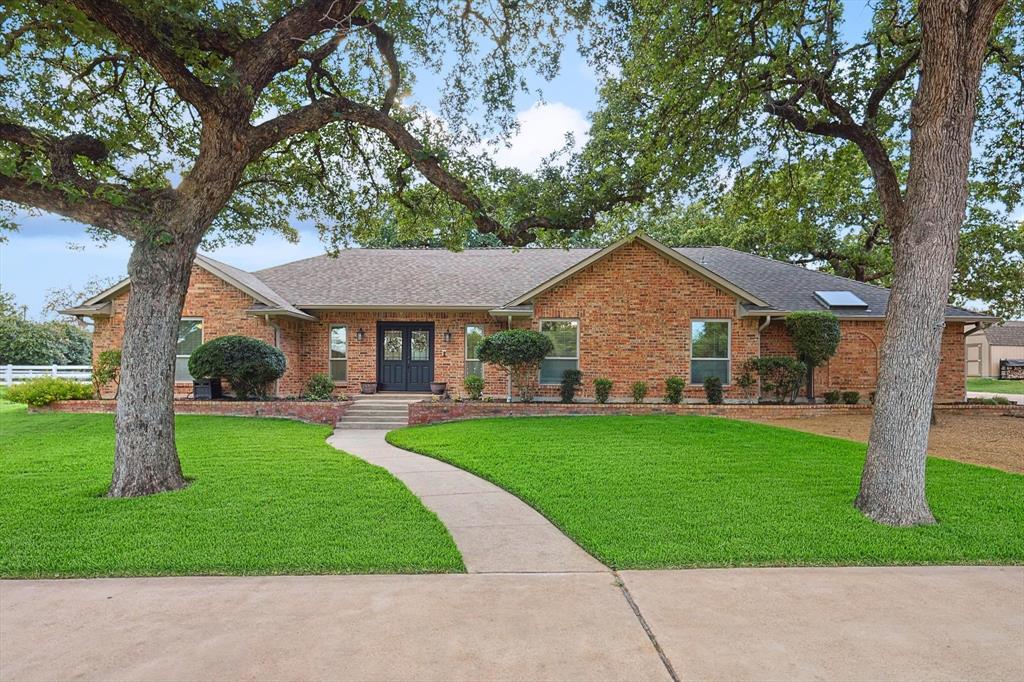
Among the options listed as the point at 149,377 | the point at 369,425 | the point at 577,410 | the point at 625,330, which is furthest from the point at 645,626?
the point at 625,330

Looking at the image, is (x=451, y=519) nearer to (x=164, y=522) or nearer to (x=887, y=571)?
(x=164, y=522)

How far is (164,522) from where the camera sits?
17.9 feet

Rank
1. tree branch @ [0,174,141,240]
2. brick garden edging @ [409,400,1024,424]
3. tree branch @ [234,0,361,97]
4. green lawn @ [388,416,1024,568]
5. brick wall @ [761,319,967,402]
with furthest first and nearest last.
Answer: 1. brick wall @ [761,319,967,402]
2. brick garden edging @ [409,400,1024,424]
3. tree branch @ [234,0,361,97]
4. tree branch @ [0,174,141,240]
5. green lawn @ [388,416,1024,568]

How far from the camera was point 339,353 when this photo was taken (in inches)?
673

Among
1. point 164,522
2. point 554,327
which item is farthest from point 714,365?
point 164,522

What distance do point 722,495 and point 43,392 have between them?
16.7 meters

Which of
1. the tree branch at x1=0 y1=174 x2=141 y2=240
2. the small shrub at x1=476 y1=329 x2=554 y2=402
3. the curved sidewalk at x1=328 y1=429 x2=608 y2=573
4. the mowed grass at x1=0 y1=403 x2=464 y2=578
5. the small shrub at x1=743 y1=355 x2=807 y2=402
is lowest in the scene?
the curved sidewalk at x1=328 y1=429 x2=608 y2=573

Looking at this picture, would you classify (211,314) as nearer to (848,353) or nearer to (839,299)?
(839,299)

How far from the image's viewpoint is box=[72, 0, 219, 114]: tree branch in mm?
6419

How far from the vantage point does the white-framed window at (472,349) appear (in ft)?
55.6

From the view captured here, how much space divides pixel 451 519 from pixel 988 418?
1522 centimetres

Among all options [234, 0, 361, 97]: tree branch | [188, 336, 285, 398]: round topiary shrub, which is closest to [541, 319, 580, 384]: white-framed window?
[188, 336, 285, 398]: round topiary shrub

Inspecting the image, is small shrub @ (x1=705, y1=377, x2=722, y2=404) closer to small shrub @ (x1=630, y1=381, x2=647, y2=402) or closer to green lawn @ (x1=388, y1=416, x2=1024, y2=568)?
small shrub @ (x1=630, y1=381, x2=647, y2=402)

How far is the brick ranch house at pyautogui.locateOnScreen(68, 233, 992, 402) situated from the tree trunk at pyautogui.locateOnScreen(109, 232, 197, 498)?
825cm
